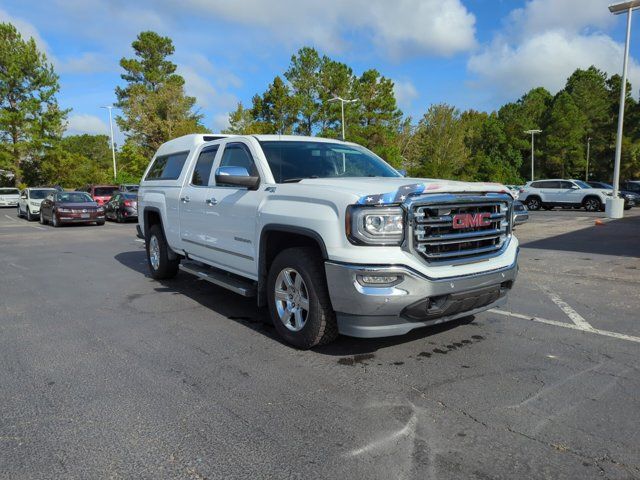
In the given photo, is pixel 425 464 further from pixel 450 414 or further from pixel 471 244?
pixel 471 244

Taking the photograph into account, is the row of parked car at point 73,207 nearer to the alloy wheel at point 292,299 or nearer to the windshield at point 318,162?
the windshield at point 318,162

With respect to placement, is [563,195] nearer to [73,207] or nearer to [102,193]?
[73,207]

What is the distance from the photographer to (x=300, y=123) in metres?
50.2

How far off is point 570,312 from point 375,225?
10.7 ft

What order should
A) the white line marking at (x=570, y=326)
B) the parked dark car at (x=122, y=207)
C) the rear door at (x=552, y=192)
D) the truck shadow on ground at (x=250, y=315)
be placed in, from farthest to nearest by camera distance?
the rear door at (x=552, y=192), the parked dark car at (x=122, y=207), the white line marking at (x=570, y=326), the truck shadow on ground at (x=250, y=315)

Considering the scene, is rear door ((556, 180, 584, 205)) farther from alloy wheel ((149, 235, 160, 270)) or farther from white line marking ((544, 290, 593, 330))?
alloy wheel ((149, 235, 160, 270))

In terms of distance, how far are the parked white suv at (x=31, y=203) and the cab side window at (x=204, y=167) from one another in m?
20.1

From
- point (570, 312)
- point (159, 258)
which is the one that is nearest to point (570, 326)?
point (570, 312)

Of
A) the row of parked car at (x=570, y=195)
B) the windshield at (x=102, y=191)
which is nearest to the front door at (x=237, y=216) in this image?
the windshield at (x=102, y=191)

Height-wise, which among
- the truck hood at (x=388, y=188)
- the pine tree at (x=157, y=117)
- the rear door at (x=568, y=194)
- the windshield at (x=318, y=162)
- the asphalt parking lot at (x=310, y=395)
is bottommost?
the asphalt parking lot at (x=310, y=395)

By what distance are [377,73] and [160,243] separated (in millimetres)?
48338

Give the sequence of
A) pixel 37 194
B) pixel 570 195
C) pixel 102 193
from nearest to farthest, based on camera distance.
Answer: pixel 37 194 < pixel 570 195 < pixel 102 193

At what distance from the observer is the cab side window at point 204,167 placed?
606cm

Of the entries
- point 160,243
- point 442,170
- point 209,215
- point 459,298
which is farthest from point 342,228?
point 442,170
